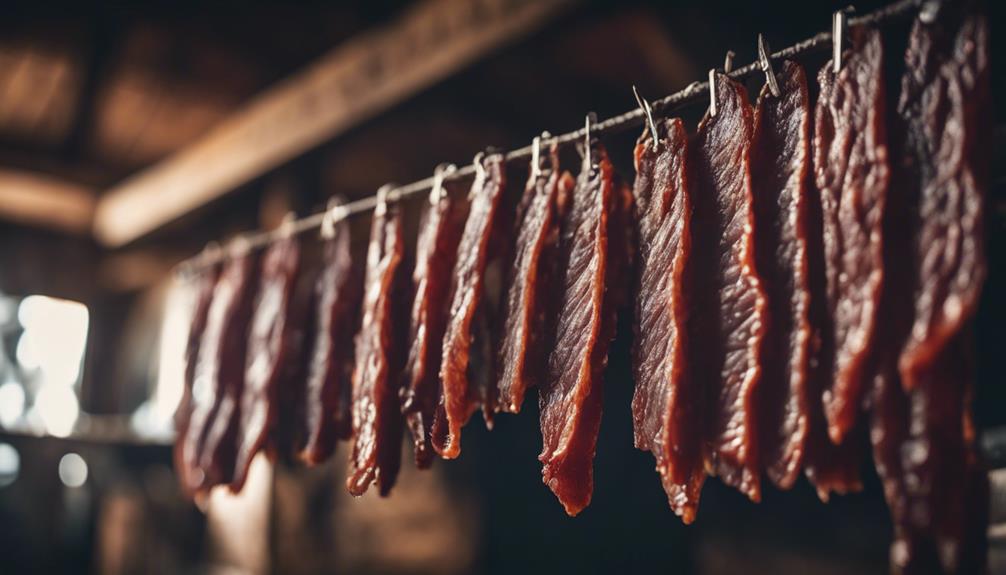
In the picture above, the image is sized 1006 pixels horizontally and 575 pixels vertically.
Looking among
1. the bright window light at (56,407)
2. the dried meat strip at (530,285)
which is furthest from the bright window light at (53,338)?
the dried meat strip at (530,285)

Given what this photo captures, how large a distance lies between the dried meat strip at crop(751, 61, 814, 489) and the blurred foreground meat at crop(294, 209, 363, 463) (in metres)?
1.79

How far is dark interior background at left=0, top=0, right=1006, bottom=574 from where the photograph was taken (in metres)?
3.83

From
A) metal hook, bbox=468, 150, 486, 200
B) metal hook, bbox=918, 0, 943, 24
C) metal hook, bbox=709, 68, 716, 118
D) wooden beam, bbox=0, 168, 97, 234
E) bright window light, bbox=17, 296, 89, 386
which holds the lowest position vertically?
metal hook, bbox=918, 0, 943, 24

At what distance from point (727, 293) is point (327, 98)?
280 centimetres

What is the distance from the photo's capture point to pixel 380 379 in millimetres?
2594

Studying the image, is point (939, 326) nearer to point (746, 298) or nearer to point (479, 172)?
point (746, 298)

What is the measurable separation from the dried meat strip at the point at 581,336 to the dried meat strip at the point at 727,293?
10.7 inches

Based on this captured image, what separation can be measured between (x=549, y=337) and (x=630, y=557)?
159 inches

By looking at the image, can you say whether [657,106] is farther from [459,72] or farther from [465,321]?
[459,72]

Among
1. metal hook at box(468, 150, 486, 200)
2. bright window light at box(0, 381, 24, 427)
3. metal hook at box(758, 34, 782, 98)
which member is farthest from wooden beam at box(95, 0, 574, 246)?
bright window light at box(0, 381, 24, 427)

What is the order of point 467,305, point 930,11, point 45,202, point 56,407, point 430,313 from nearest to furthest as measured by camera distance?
point 930,11 < point 467,305 < point 430,313 < point 45,202 < point 56,407

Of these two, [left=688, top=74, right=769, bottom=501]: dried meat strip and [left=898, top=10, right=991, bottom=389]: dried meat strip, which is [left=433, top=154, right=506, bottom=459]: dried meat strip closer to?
[left=688, top=74, right=769, bottom=501]: dried meat strip

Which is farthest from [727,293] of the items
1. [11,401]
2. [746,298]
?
[11,401]

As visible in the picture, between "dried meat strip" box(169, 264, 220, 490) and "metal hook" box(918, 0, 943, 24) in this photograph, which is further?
"dried meat strip" box(169, 264, 220, 490)
